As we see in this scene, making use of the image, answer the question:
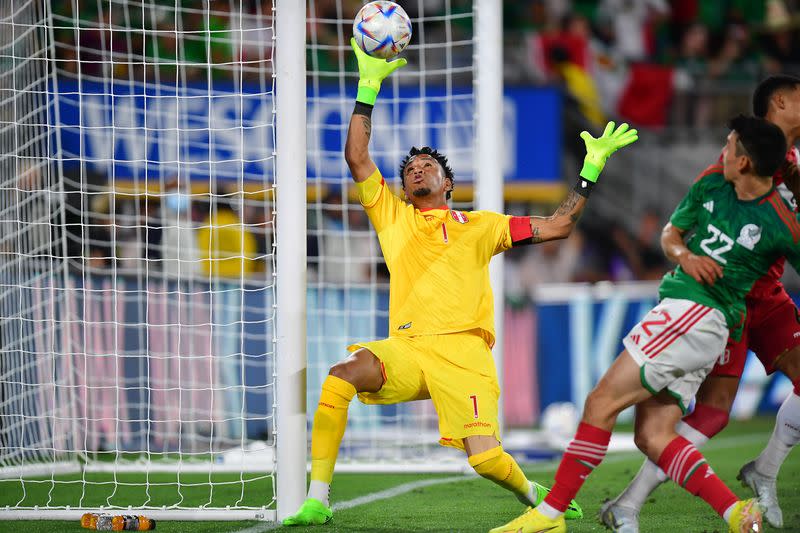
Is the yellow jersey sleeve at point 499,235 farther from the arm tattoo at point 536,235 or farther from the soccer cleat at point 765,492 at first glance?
the soccer cleat at point 765,492

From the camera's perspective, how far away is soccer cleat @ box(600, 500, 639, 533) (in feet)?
17.1

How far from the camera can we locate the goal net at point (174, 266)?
6629 millimetres

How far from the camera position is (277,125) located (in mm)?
5938

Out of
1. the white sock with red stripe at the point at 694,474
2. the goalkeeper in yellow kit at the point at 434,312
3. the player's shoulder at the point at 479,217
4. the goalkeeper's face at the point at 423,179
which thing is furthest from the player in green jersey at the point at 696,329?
the goalkeeper's face at the point at 423,179

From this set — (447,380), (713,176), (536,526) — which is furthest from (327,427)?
(713,176)

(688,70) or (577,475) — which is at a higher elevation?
(688,70)

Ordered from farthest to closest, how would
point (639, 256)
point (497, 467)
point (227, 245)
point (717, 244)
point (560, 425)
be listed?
1. point (639, 256)
2. point (227, 245)
3. point (560, 425)
4. point (497, 467)
5. point (717, 244)

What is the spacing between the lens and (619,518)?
5285 millimetres

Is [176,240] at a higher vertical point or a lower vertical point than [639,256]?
higher

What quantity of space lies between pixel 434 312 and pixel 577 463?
3.77ft

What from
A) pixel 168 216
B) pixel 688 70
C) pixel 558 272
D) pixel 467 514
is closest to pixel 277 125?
pixel 467 514

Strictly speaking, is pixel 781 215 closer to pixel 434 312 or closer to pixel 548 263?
pixel 434 312

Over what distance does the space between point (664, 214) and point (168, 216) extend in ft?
23.8

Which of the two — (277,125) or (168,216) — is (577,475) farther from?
(168,216)
